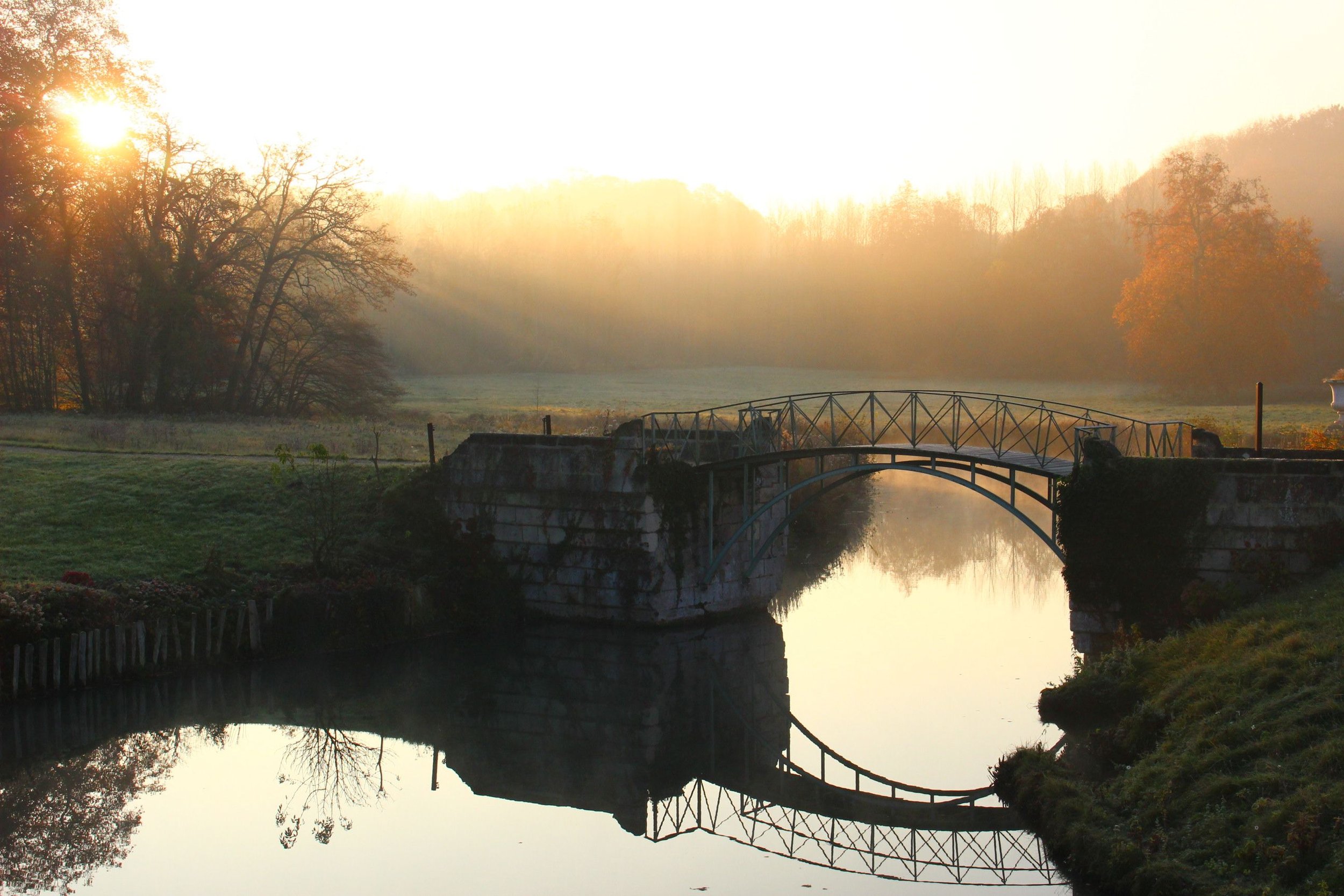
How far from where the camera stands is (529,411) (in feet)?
171

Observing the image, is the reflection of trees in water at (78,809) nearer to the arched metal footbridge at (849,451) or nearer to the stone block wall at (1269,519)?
the arched metal footbridge at (849,451)

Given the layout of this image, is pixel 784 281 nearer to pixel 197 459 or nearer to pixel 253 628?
pixel 197 459

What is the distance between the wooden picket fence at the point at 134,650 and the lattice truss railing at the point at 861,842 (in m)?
10.0

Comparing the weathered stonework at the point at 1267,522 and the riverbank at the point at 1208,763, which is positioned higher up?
the weathered stonework at the point at 1267,522

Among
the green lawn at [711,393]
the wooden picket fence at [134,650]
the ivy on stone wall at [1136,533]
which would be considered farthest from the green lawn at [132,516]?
the ivy on stone wall at [1136,533]

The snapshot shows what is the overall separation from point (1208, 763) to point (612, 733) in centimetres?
1080

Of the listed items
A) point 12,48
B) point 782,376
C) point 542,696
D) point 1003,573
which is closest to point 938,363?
point 782,376

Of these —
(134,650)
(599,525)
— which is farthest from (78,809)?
(599,525)

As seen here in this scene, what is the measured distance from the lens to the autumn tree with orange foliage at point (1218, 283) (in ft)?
186

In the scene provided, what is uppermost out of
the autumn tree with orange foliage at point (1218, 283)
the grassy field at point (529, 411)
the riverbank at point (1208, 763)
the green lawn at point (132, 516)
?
the autumn tree with orange foliage at point (1218, 283)

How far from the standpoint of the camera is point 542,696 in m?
23.7

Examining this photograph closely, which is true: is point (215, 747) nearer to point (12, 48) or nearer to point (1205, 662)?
point (1205, 662)

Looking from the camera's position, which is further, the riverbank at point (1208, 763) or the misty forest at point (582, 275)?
the misty forest at point (582, 275)

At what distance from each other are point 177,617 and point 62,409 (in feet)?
92.7
